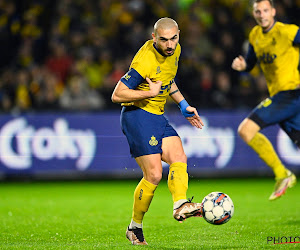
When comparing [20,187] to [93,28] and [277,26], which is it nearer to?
[93,28]

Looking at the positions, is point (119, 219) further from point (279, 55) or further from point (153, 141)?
point (279, 55)

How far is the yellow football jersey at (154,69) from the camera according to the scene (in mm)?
6113

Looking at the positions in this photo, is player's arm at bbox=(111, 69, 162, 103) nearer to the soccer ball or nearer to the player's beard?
the player's beard

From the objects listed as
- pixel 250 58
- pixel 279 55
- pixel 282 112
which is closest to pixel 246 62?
pixel 250 58

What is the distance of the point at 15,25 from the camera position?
14.9m

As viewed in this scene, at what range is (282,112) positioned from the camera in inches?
315

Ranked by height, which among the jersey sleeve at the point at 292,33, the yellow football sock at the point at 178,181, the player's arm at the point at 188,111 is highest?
the jersey sleeve at the point at 292,33

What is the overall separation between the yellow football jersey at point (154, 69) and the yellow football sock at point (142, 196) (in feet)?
2.39

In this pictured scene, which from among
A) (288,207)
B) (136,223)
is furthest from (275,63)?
(136,223)

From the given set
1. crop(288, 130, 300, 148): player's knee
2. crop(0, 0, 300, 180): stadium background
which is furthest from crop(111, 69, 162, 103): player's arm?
crop(0, 0, 300, 180): stadium background

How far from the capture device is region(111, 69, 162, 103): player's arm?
5961 mm

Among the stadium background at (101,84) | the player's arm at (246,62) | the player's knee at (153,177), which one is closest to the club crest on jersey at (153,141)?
the player's knee at (153,177)

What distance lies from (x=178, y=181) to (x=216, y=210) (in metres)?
0.48

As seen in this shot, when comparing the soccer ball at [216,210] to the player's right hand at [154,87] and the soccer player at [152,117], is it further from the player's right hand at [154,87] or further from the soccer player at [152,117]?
the player's right hand at [154,87]
